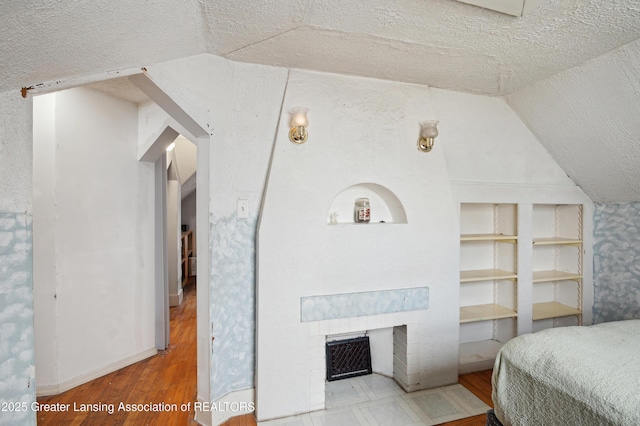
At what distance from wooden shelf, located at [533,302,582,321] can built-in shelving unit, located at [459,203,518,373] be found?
0.95 feet

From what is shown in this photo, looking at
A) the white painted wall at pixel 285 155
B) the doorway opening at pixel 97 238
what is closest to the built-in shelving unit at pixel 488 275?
the white painted wall at pixel 285 155

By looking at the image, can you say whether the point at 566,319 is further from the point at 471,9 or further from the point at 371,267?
the point at 471,9

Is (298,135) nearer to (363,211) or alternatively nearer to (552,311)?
(363,211)

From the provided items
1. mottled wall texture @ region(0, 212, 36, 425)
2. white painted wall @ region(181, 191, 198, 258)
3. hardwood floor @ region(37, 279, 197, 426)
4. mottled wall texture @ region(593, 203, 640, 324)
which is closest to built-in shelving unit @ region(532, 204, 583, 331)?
mottled wall texture @ region(593, 203, 640, 324)

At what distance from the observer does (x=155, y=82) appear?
1609mm

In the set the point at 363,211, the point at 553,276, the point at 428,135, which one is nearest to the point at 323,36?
the point at 428,135

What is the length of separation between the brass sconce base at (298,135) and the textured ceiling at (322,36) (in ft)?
1.33

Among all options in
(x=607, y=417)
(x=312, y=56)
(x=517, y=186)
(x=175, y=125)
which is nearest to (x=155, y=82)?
(x=175, y=125)

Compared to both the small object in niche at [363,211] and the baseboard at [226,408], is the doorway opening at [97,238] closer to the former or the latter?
the baseboard at [226,408]

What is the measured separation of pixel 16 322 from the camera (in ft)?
3.76

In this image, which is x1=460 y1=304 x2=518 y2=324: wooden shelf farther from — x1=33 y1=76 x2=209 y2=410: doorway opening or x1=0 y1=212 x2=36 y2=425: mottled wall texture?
x1=0 y1=212 x2=36 y2=425: mottled wall texture

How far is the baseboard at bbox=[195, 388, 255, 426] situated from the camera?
6.08 feet

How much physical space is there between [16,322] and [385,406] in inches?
77.6

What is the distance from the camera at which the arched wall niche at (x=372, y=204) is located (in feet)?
7.36
